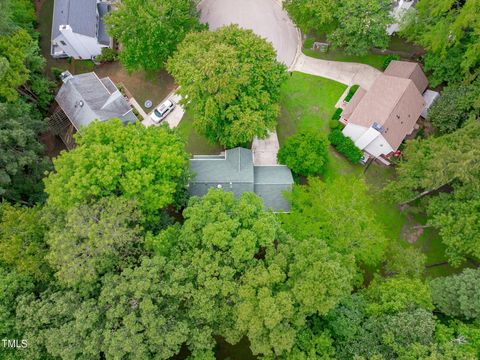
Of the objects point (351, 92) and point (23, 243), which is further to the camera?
point (351, 92)

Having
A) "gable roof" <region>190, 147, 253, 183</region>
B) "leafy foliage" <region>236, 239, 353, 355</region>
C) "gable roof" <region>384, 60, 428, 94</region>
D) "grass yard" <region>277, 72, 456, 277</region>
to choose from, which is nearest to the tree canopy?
"gable roof" <region>384, 60, 428, 94</region>

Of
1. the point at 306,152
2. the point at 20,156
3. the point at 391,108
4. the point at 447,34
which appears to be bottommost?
the point at 20,156

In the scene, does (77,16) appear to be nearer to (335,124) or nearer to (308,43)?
(308,43)

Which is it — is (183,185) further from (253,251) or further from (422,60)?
(422,60)

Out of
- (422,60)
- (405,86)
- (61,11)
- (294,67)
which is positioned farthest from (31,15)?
(422,60)

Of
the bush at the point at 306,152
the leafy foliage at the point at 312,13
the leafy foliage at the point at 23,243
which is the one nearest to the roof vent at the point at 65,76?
the leafy foliage at the point at 23,243

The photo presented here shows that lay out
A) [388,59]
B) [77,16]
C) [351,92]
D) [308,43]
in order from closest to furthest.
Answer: [77,16]
[351,92]
[388,59]
[308,43]

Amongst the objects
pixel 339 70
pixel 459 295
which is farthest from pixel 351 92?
pixel 459 295

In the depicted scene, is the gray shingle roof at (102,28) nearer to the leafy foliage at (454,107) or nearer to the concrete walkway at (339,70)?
the concrete walkway at (339,70)
